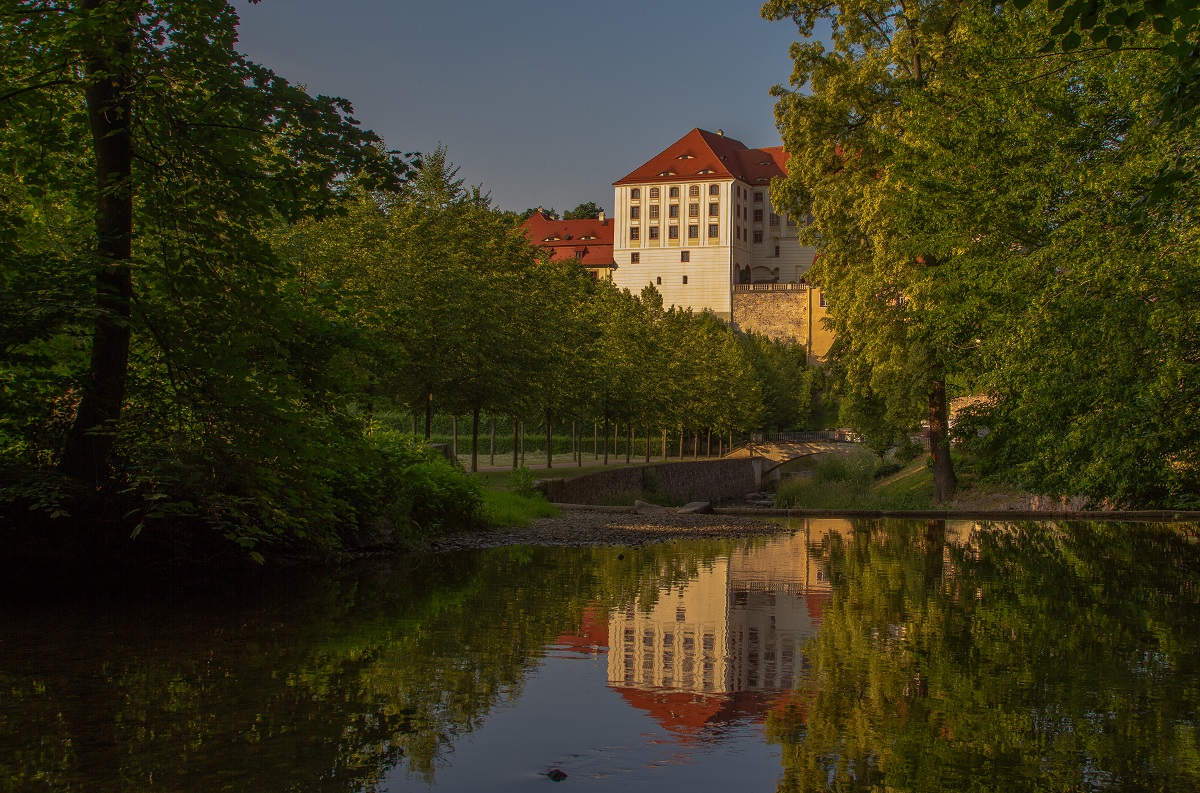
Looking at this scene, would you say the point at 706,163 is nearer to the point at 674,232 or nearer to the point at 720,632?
the point at 674,232

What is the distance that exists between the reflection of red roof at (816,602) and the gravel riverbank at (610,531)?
21.0 feet

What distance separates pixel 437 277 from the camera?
103ft

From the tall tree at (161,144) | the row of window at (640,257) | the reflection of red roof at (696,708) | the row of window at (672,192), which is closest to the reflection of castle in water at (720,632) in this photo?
the reflection of red roof at (696,708)

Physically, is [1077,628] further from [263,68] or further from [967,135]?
[967,135]

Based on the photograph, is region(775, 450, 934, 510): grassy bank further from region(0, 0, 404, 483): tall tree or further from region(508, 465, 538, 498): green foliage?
region(0, 0, 404, 483): tall tree

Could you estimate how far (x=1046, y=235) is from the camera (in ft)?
60.6

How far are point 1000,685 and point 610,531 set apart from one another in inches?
539

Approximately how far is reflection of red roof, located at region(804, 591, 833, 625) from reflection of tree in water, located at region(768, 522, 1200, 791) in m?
0.10

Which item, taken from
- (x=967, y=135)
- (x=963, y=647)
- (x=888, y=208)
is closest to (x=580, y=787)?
(x=963, y=647)

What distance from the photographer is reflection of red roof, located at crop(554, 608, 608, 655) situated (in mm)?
9516

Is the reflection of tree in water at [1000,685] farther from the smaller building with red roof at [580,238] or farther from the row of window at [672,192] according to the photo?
the smaller building with red roof at [580,238]

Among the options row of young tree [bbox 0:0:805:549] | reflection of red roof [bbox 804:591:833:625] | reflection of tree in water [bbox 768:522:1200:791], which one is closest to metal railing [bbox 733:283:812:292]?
reflection of tree in water [bbox 768:522:1200:791]

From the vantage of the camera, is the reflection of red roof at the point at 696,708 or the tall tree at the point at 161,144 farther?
the tall tree at the point at 161,144

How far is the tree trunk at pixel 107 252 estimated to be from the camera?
10.7 metres
